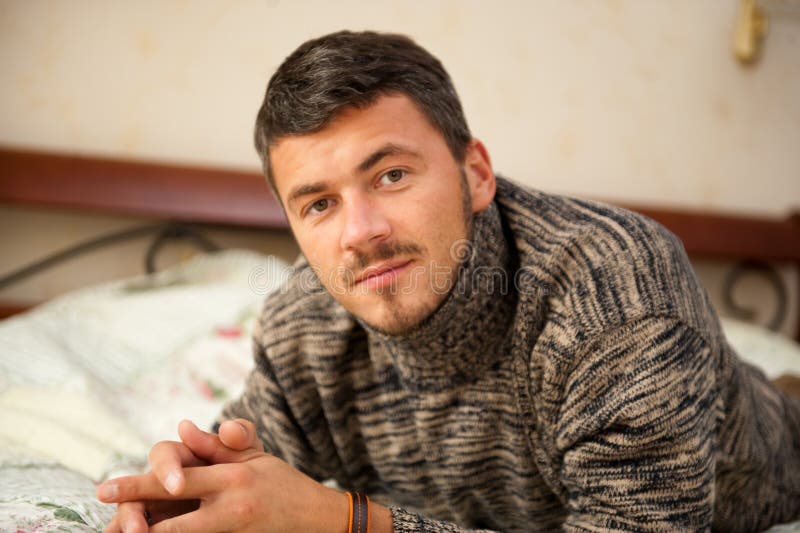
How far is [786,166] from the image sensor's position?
2.56 metres

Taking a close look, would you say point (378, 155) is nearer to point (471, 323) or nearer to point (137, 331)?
point (471, 323)

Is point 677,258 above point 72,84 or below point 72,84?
below

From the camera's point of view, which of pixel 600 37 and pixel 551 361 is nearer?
pixel 551 361

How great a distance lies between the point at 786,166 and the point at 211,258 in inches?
80.9

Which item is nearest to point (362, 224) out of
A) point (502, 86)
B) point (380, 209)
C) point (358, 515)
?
point (380, 209)

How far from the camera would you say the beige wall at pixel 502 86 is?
230cm

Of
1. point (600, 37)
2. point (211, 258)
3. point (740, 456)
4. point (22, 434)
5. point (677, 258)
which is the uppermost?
point (600, 37)

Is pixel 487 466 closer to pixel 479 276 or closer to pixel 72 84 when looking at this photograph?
pixel 479 276

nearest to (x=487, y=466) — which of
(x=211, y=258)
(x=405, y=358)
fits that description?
(x=405, y=358)

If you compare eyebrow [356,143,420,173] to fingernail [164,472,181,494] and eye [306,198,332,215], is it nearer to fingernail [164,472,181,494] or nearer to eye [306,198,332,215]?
eye [306,198,332,215]

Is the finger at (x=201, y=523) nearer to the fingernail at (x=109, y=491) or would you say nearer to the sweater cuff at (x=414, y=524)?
the fingernail at (x=109, y=491)

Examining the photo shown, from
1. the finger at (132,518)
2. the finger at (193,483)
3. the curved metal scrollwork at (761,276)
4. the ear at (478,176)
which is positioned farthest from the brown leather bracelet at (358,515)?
the curved metal scrollwork at (761,276)

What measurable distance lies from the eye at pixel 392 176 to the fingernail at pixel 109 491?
0.54 meters

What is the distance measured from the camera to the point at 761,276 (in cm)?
263
